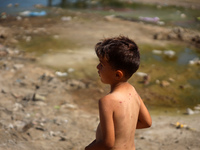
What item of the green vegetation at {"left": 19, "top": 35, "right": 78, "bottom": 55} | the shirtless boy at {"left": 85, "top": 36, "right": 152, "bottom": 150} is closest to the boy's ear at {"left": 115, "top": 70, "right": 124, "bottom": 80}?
the shirtless boy at {"left": 85, "top": 36, "right": 152, "bottom": 150}

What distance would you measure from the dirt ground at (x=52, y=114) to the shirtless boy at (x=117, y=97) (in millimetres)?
275

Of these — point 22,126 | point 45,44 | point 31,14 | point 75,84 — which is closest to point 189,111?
point 75,84

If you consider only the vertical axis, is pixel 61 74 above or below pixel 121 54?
below

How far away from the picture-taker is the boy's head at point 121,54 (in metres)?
1.43

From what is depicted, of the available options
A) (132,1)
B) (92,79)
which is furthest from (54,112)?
(132,1)

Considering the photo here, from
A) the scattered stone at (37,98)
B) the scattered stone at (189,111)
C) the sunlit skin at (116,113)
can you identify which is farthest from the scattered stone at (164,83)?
the sunlit skin at (116,113)

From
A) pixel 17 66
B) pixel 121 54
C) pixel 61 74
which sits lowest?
pixel 61 74

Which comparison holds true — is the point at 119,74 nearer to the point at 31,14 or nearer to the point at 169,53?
the point at 169,53

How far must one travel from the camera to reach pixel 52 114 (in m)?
3.20

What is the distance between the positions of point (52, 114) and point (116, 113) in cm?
187

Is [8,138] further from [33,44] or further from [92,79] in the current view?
[33,44]

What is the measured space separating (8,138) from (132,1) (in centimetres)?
948

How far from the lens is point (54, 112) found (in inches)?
128

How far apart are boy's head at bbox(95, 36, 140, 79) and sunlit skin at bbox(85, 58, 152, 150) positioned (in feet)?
0.11
